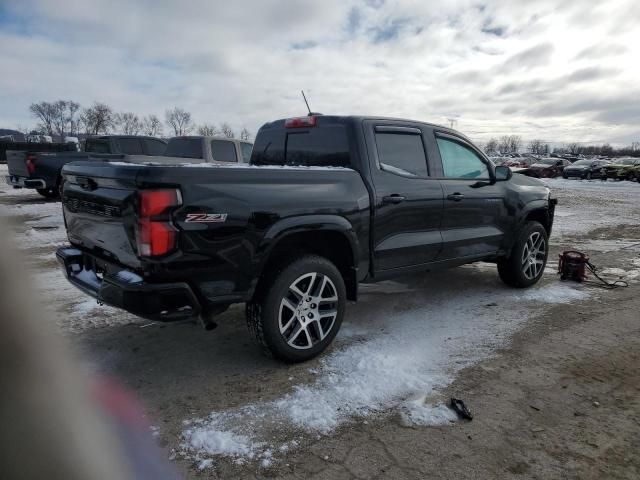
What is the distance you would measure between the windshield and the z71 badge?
7.26m

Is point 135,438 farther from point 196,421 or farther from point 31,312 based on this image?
point 31,312

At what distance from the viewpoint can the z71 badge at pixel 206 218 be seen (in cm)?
286

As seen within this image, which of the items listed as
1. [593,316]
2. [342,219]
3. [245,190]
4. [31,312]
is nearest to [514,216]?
[593,316]

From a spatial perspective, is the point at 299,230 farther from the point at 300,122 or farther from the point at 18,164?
A: the point at 18,164

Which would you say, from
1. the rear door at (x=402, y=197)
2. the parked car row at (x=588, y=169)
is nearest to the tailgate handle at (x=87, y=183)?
the rear door at (x=402, y=197)

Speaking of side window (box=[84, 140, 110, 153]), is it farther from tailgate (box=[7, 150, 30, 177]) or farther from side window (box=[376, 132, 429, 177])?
side window (box=[376, 132, 429, 177])

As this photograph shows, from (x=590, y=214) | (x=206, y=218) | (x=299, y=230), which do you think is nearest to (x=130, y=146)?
(x=299, y=230)

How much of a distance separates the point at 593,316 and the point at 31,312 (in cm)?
510

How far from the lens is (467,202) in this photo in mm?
4902

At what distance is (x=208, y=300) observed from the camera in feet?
9.95

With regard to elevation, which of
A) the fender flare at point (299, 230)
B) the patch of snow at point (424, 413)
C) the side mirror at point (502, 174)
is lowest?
the patch of snow at point (424, 413)

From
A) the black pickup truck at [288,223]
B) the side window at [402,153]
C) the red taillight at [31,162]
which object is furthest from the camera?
the red taillight at [31,162]

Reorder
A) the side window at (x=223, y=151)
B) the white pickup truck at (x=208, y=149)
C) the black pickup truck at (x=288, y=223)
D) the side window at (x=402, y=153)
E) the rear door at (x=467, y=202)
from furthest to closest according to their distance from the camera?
the side window at (x=223, y=151) < the white pickup truck at (x=208, y=149) < the rear door at (x=467, y=202) < the side window at (x=402, y=153) < the black pickup truck at (x=288, y=223)

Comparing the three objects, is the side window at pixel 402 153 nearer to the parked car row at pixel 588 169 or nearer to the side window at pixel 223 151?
the side window at pixel 223 151
